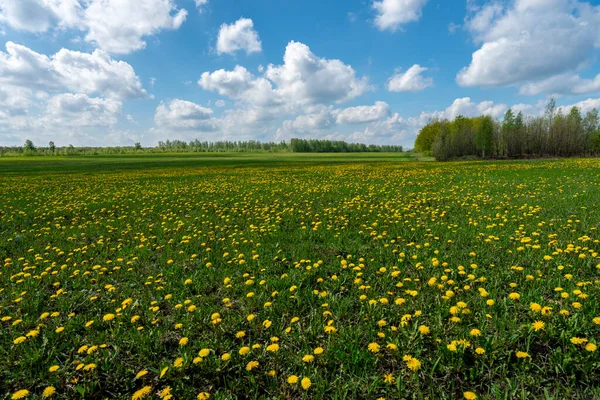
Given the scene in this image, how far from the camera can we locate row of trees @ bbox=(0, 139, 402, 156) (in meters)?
123

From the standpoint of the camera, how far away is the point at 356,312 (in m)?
3.79

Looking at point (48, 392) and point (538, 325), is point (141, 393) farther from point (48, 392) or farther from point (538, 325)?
point (538, 325)

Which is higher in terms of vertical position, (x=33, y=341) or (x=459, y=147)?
(x=459, y=147)

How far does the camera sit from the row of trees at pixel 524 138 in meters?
58.4

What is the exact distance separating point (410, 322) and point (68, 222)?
35.1 feet

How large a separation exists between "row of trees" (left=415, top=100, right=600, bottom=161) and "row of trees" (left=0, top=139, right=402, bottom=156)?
308ft

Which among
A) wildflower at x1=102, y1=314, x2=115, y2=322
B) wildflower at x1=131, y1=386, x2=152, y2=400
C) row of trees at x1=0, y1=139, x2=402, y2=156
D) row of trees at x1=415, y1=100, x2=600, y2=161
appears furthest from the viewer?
row of trees at x1=0, y1=139, x2=402, y2=156

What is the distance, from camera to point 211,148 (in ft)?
601

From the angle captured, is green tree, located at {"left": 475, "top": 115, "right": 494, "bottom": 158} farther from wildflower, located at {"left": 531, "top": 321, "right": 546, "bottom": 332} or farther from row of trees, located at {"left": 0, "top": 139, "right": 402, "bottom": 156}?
row of trees, located at {"left": 0, "top": 139, "right": 402, "bottom": 156}

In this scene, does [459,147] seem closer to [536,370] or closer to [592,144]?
[592,144]

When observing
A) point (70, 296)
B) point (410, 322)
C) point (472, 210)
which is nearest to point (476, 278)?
point (410, 322)

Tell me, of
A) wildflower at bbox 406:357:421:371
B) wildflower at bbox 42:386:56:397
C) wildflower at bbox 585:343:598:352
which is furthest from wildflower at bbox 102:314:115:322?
wildflower at bbox 585:343:598:352

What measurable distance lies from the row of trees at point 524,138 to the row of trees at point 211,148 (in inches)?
3696

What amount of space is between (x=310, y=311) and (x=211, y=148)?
626ft
